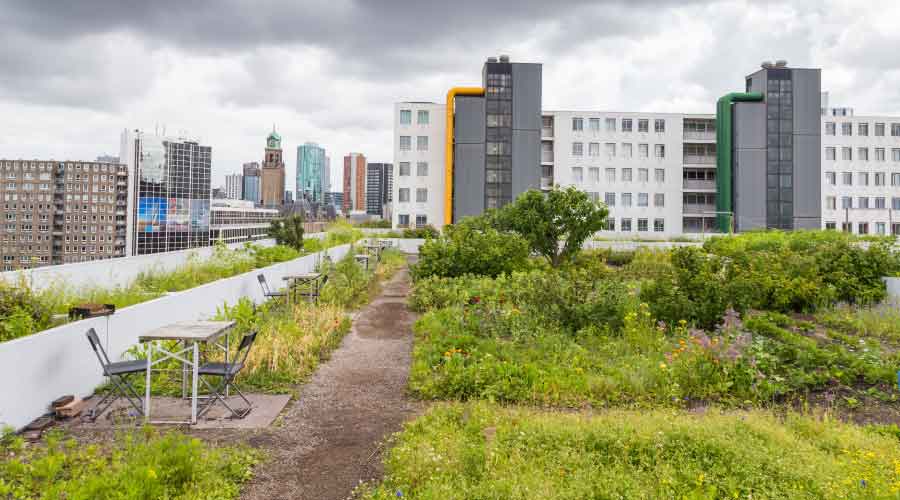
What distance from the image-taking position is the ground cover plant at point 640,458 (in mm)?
3910

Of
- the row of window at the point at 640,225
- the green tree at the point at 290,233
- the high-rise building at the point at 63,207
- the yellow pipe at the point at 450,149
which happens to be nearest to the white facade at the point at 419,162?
the yellow pipe at the point at 450,149

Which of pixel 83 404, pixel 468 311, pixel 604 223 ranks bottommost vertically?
pixel 83 404

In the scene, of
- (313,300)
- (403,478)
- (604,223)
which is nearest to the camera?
(403,478)

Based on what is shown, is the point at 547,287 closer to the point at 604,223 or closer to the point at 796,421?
the point at 796,421

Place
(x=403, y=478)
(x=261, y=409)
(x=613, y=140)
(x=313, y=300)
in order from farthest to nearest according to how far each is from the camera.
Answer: (x=613, y=140), (x=313, y=300), (x=261, y=409), (x=403, y=478)

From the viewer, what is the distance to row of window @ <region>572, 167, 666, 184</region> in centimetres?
5844

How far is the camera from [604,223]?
19891mm

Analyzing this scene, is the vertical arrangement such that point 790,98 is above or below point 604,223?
above

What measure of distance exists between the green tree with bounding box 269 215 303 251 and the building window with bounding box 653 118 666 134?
4793 cm

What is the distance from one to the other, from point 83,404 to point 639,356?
22.7ft

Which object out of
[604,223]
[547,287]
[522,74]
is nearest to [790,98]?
[522,74]

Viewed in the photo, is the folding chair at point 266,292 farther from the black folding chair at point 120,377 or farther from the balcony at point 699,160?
the balcony at point 699,160

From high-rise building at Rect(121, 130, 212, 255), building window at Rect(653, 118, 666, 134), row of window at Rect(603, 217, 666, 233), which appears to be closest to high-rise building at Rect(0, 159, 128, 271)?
high-rise building at Rect(121, 130, 212, 255)

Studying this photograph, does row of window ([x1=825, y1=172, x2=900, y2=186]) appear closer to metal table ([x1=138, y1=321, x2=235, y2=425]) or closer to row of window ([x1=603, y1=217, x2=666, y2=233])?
row of window ([x1=603, y1=217, x2=666, y2=233])
